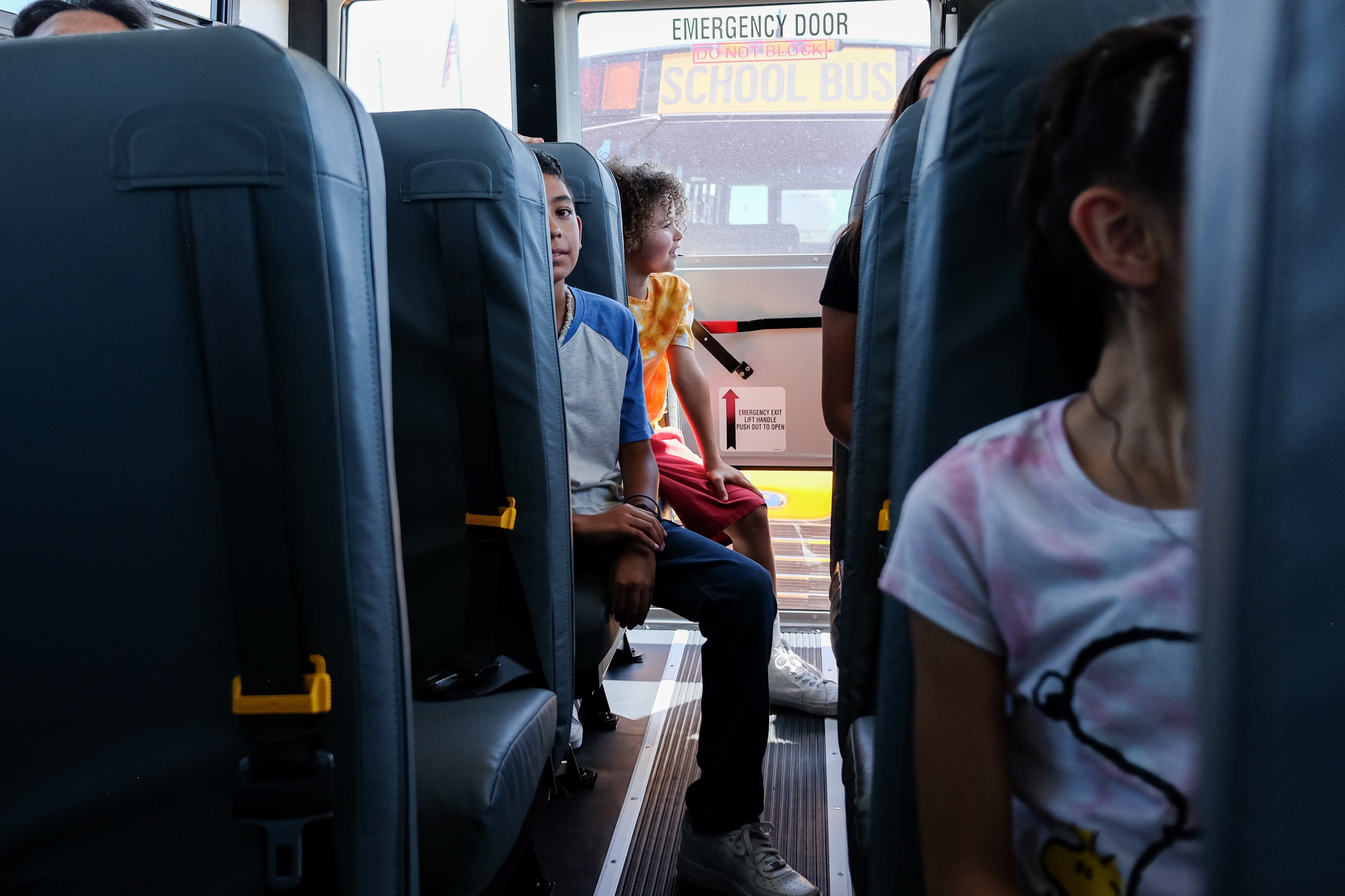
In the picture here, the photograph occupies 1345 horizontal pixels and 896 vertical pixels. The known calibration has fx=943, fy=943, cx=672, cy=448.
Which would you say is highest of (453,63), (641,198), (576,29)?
(576,29)

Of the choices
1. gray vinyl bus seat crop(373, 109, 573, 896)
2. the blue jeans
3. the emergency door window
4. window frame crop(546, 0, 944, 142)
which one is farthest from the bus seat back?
the emergency door window

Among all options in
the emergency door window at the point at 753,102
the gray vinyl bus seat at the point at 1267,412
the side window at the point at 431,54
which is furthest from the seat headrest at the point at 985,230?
the side window at the point at 431,54

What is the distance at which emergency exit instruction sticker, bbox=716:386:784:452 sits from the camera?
3.52 metres

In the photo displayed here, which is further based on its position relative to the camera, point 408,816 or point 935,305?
point 408,816

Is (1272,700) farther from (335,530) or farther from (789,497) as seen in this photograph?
(789,497)

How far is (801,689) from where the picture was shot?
2.53 metres

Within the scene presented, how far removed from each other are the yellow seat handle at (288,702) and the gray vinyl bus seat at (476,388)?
47cm

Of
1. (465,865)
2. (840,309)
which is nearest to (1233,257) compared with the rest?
(465,865)

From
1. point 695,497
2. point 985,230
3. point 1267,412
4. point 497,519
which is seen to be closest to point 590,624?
point 497,519

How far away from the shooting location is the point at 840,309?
1.80 m

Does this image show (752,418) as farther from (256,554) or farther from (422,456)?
(256,554)

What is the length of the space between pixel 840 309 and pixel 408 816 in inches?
47.9

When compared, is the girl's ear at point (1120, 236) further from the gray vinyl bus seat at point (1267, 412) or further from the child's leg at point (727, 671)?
the child's leg at point (727, 671)

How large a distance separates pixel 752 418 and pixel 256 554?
2766 millimetres
